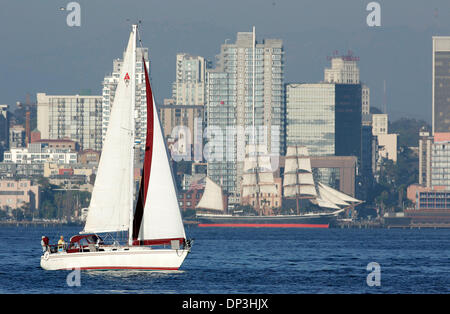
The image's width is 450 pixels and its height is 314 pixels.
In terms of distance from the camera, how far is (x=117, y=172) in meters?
43.1

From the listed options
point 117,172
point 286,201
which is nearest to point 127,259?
point 117,172

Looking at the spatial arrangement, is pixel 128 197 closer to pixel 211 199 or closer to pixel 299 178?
pixel 211 199

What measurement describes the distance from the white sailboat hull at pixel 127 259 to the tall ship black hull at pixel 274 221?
14157 cm

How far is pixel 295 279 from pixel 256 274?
3.19m

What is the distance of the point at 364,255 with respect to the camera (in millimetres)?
69375

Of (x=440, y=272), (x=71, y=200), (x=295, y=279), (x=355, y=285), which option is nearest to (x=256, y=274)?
(x=295, y=279)

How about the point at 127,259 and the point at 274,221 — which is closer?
the point at 127,259

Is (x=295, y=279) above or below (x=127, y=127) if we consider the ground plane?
below

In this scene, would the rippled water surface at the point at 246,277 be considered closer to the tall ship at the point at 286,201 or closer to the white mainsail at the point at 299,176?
the tall ship at the point at 286,201

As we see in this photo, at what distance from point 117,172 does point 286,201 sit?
155 m

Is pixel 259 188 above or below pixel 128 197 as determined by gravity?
below

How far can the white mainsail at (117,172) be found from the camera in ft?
140
